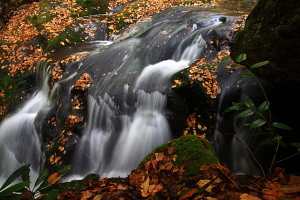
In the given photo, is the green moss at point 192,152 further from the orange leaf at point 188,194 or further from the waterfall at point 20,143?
the waterfall at point 20,143

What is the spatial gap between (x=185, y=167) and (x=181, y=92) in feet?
7.84

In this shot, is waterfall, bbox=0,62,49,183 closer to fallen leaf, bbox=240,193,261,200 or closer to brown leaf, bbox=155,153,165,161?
brown leaf, bbox=155,153,165,161

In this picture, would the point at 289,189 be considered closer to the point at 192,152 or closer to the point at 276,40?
the point at 192,152

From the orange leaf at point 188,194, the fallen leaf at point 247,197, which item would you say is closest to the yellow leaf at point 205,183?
the orange leaf at point 188,194

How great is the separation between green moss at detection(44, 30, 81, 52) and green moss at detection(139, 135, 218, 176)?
23.2 ft

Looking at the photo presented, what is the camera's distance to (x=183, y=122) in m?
4.66

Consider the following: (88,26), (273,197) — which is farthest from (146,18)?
(273,197)

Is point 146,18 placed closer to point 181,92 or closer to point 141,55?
point 141,55

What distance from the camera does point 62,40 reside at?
27.1 feet

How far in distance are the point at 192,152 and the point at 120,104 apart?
2.88 m

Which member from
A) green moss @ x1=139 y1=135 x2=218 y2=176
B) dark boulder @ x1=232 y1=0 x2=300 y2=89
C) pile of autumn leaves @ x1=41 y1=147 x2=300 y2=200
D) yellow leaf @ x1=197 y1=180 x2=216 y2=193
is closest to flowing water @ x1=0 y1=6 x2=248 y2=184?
green moss @ x1=139 y1=135 x2=218 y2=176

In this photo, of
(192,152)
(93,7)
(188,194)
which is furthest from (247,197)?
(93,7)

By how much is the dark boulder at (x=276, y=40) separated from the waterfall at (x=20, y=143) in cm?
554

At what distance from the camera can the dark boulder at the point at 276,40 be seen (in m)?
Answer: 2.47
